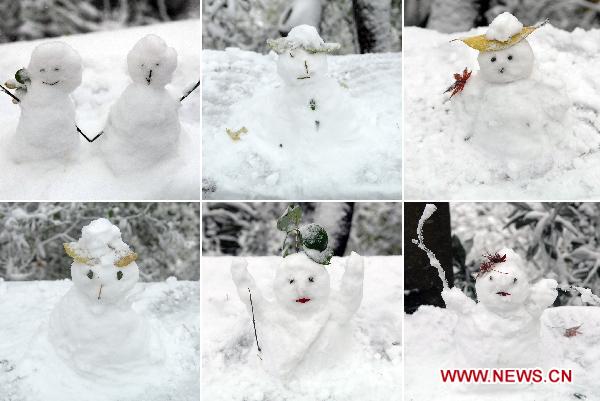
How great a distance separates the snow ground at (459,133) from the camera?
11.0 feet

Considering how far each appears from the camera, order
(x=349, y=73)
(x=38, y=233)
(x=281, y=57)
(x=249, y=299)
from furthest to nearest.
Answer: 1. (x=38, y=233)
2. (x=349, y=73)
3. (x=281, y=57)
4. (x=249, y=299)

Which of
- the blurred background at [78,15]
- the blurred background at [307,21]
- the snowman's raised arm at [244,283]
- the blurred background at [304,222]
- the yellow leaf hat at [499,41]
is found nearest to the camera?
the snowman's raised arm at [244,283]

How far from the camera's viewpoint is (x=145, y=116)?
3.06 m

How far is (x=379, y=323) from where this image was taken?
3455 millimetres

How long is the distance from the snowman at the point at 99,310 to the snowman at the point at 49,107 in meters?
0.44

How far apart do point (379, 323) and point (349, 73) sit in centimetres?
154

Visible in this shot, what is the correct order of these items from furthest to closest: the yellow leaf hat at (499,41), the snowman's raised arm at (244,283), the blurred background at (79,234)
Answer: the blurred background at (79,234) → the yellow leaf hat at (499,41) → the snowman's raised arm at (244,283)

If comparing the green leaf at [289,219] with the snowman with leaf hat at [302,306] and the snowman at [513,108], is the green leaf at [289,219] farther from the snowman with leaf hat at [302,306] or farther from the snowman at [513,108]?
the snowman at [513,108]

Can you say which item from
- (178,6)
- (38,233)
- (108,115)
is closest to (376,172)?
(108,115)

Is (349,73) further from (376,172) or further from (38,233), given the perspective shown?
(38,233)

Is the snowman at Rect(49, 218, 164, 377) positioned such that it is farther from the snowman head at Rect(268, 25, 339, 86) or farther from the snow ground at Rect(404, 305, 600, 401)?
the snow ground at Rect(404, 305, 600, 401)

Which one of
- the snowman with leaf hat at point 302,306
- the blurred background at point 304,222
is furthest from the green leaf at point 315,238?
the blurred background at point 304,222

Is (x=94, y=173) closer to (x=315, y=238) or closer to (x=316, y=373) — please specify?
(x=315, y=238)

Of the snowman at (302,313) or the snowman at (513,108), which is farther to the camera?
the snowman at (513,108)
